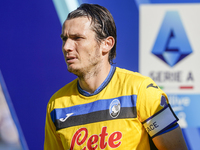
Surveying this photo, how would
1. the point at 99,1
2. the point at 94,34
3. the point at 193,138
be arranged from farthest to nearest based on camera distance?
the point at 99,1
the point at 193,138
the point at 94,34

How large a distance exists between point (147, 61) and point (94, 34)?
70 centimetres

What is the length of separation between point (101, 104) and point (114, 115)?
96mm

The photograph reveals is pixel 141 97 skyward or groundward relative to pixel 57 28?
groundward

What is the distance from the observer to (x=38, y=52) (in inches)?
87.1

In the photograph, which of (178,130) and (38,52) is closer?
(178,130)

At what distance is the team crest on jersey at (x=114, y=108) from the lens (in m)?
1.35

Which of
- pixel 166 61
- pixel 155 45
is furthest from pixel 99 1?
pixel 166 61

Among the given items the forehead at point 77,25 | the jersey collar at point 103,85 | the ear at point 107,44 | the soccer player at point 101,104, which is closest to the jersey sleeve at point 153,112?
the soccer player at point 101,104

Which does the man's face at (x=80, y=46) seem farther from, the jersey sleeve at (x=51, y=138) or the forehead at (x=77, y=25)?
the jersey sleeve at (x=51, y=138)

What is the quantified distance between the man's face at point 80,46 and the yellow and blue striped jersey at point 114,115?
14 cm

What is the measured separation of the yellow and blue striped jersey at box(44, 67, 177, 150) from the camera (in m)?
1.29

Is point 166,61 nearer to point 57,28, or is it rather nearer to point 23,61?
point 57,28

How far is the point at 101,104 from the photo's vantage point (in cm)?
140

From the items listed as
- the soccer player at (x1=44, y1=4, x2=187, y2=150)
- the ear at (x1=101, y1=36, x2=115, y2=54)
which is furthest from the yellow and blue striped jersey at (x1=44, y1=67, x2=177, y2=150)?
the ear at (x1=101, y1=36, x2=115, y2=54)
